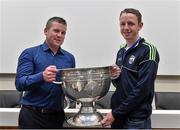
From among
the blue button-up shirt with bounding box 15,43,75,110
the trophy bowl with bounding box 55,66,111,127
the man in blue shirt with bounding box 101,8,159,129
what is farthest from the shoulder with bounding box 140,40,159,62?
the blue button-up shirt with bounding box 15,43,75,110

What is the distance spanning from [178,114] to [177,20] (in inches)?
59.2

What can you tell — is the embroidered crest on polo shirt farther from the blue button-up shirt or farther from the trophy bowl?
the blue button-up shirt

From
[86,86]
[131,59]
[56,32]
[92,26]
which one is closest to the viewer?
[86,86]

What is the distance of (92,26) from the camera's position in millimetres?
3113

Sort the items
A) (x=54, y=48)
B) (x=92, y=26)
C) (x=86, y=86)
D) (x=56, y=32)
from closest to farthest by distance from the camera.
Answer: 1. (x=86, y=86)
2. (x=56, y=32)
3. (x=54, y=48)
4. (x=92, y=26)

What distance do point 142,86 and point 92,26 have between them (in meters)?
1.77

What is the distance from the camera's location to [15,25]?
3152 millimetres

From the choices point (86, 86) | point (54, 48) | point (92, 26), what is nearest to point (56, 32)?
point (54, 48)

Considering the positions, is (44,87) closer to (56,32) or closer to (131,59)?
(56,32)

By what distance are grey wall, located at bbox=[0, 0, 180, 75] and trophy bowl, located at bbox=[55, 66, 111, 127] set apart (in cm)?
165

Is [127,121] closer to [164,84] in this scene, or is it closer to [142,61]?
[142,61]

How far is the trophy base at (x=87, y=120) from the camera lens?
146 centimetres

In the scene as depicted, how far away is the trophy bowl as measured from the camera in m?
1.40

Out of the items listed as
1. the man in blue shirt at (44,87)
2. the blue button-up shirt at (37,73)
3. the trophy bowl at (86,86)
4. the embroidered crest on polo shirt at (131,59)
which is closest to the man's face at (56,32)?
the man in blue shirt at (44,87)
